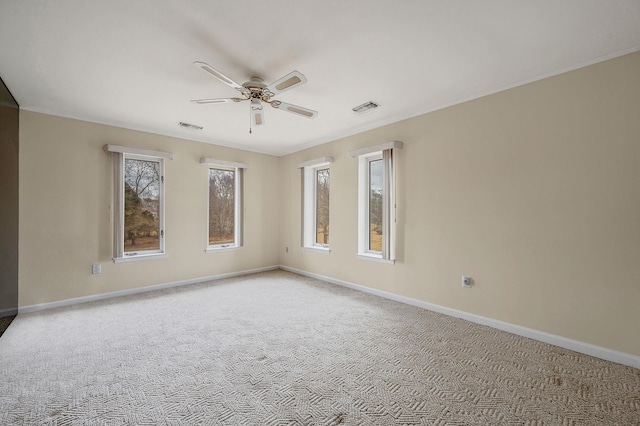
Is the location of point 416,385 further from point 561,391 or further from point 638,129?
point 638,129

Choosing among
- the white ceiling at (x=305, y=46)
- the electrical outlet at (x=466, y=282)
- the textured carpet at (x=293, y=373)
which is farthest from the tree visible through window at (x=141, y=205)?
the electrical outlet at (x=466, y=282)

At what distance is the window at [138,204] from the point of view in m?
4.09

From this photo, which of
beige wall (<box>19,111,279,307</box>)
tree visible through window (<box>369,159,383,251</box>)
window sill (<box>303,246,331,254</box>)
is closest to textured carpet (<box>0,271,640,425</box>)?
beige wall (<box>19,111,279,307</box>)

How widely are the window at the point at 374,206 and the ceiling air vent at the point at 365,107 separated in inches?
23.0

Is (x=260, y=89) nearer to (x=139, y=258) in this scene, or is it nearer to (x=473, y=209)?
(x=473, y=209)

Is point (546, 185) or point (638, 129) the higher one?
point (638, 129)

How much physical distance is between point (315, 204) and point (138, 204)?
3.00 meters

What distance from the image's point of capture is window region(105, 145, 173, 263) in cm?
409

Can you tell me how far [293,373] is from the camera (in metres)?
2.18

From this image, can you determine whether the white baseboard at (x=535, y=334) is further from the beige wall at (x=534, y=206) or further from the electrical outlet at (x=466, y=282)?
the electrical outlet at (x=466, y=282)

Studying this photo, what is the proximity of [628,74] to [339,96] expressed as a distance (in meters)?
2.49

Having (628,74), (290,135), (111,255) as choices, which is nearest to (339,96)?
(290,135)

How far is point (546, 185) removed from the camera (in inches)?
106

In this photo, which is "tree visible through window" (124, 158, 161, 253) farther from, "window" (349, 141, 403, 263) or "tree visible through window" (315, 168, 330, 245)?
"window" (349, 141, 403, 263)
